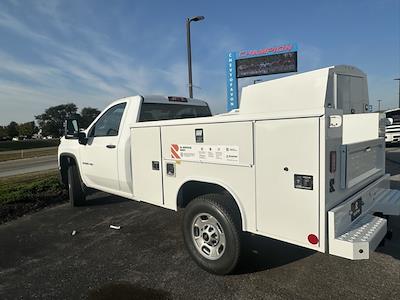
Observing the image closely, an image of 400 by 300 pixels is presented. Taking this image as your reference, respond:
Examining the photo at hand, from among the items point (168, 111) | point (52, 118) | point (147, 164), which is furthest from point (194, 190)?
point (52, 118)

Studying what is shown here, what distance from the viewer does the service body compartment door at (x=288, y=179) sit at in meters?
2.57

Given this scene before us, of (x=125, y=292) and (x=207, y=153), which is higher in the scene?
(x=207, y=153)

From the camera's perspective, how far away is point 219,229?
11.0 ft

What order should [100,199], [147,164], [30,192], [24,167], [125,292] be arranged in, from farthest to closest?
[24,167], [30,192], [100,199], [147,164], [125,292]

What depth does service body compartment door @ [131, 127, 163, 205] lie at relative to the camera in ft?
13.3

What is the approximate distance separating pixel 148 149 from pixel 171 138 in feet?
1.69

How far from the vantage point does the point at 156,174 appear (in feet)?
13.4

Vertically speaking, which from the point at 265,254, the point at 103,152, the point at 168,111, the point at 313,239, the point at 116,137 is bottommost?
the point at 265,254

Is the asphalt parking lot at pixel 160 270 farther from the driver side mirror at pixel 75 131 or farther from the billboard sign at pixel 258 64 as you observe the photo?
the billboard sign at pixel 258 64

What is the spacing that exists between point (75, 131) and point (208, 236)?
3436 mm

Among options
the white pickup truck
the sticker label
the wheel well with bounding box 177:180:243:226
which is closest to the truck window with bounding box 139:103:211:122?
the white pickup truck

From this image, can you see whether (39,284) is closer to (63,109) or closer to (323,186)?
(323,186)

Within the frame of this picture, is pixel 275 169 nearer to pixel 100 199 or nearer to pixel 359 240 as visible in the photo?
pixel 359 240

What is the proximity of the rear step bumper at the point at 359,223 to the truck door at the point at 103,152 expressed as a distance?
3.31 m
